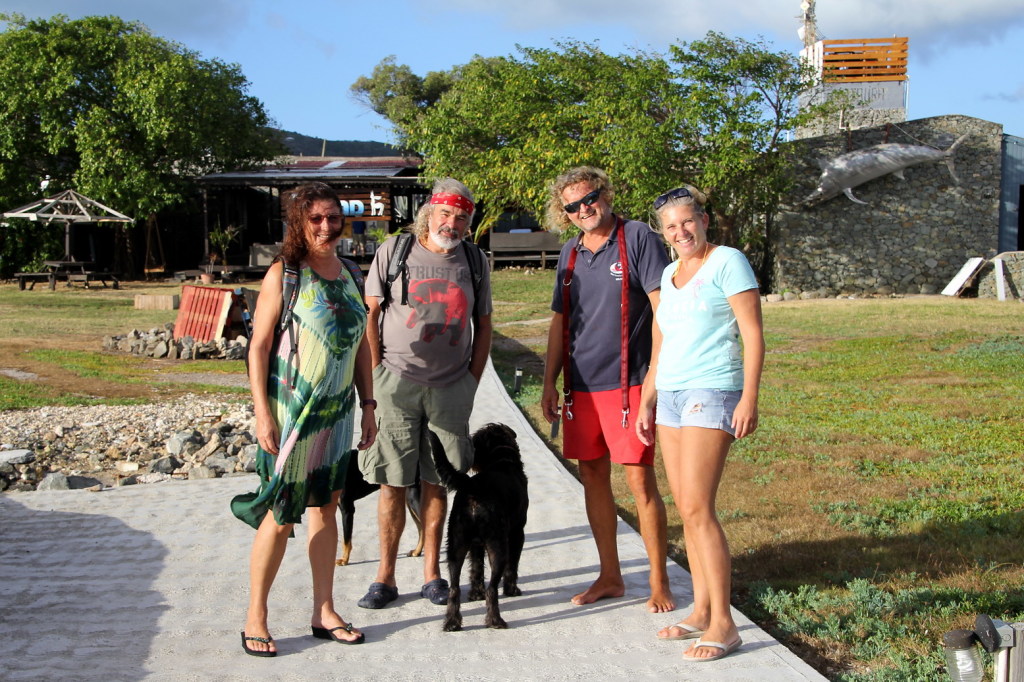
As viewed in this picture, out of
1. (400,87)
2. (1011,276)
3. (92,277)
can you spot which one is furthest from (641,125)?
(400,87)

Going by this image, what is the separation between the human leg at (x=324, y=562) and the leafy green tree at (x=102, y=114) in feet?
92.4

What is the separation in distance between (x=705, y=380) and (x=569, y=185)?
1.12 m

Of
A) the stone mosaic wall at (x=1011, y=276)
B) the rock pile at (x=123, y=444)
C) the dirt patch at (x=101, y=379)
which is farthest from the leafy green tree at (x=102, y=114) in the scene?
the stone mosaic wall at (x=1011, y=276)

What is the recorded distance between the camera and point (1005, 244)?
24.1 meters

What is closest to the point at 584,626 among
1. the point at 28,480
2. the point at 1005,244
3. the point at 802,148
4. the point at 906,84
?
the point at 28,480

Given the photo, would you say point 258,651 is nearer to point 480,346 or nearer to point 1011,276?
point 480,346

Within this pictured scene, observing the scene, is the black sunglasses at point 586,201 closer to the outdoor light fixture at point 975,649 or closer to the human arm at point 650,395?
Result: the human arm at point 650,395

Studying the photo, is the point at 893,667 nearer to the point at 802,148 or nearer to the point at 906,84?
the point at 802,148

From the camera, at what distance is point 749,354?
3.56m

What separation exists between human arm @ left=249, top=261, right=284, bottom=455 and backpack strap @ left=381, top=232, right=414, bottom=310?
0.68 m

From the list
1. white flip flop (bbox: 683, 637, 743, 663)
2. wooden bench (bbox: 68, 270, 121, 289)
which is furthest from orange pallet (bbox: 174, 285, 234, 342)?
wooden bench (bbox: 68, 270, 121, 289)

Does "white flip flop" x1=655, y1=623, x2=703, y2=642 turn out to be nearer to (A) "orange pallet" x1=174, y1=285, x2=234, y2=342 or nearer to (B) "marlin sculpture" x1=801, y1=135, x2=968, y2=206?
(A) "orange pallet" x1=174, y1=285, x2=234, y2=342

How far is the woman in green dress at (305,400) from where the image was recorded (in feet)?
12.0

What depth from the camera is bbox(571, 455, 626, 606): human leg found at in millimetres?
4309
